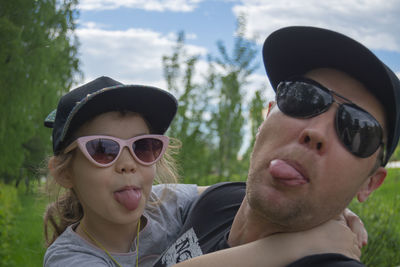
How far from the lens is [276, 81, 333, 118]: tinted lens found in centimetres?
182

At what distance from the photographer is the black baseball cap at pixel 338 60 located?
1.78 metres

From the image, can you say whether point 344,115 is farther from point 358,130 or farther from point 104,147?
point 104,147

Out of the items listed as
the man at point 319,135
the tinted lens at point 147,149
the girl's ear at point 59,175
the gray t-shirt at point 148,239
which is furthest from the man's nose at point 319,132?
the girl's ear at point 59,175

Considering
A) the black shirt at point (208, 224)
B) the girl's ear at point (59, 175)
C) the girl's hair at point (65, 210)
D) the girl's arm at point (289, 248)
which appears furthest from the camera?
the girl's hair at point (65, 210)

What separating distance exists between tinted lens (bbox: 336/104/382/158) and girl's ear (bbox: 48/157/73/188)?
5.17ft

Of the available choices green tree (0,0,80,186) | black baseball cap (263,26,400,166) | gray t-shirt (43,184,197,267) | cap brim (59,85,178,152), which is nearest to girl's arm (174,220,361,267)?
black baseball cap (263,26,400,166)

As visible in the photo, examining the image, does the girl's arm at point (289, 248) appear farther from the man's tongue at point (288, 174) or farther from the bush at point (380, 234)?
the bush at point (380, 234)

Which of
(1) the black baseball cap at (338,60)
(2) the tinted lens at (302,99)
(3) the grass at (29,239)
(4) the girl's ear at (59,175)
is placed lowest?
(3) the grass at (29,239)

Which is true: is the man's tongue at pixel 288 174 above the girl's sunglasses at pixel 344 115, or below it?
below

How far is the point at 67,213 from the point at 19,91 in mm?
4598

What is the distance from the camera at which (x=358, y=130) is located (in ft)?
5.78

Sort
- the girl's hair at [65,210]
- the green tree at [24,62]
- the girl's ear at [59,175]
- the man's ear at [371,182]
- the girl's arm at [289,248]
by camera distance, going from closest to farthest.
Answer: the girl's arm at [289,248] < the man's ear at [371,182] < the girl's ear at [59,175] < the girl's hair at [65,210] < the green tree at [24,62]

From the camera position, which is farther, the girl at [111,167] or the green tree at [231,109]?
the green tree at [231,109]

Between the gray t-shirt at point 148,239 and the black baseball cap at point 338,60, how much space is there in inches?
45.8
